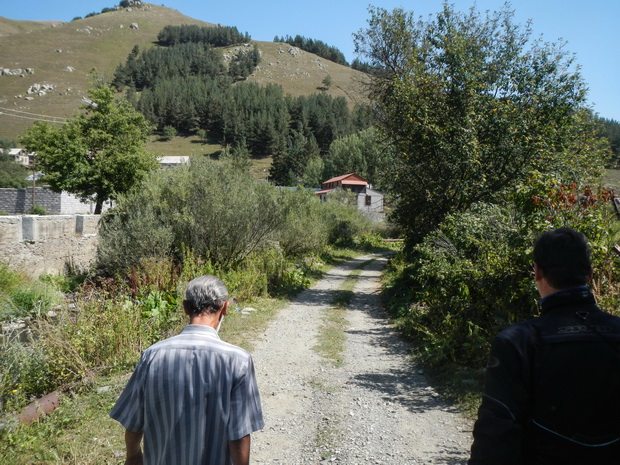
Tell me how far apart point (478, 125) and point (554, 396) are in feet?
34.2

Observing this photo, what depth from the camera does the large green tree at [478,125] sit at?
10875 mm

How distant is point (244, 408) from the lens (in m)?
2.19

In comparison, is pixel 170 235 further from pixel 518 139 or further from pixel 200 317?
pixel 200 317

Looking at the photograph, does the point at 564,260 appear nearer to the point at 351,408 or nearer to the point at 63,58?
the point at 351,408

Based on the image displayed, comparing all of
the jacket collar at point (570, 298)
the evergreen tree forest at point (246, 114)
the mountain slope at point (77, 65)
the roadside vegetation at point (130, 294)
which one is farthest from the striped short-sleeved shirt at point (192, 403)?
the mountain slope at point (77, 65)

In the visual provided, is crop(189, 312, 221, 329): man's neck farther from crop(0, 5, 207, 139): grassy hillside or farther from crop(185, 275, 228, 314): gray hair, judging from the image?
Answer: crop(0, 5, 207, 139): grassy hillside

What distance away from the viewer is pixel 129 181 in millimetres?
23641

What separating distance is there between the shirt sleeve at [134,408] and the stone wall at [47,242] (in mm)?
11447

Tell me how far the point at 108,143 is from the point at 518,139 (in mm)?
19751

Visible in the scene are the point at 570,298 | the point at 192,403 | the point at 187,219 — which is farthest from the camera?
the point at 187,219

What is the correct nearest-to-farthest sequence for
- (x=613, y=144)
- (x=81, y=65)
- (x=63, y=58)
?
(x=613, y=144)
(x=81, y=65)
(x=63, y=58)

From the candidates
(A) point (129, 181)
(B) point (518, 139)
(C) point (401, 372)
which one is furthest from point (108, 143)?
(C) point (401, 372)

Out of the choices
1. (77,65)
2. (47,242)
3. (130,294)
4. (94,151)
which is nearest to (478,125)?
(130,294)

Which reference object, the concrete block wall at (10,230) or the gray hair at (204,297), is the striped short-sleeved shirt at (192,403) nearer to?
the gray hair at (204,297)
